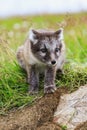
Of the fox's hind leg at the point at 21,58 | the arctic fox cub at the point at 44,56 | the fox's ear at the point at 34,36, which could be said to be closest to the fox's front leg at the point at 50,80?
the arctic fox cub at the point at 44,56

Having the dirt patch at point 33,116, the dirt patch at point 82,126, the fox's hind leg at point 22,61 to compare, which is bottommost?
the dirt patch at point 82,126

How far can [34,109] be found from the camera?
7977mm

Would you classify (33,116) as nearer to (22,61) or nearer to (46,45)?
(46,45)

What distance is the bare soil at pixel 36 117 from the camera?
773cm

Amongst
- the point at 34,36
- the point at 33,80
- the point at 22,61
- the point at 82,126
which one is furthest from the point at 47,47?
the point at 82,126

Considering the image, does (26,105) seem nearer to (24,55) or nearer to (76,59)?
(24,55)

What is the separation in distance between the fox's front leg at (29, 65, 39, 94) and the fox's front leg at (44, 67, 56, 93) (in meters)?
0.16

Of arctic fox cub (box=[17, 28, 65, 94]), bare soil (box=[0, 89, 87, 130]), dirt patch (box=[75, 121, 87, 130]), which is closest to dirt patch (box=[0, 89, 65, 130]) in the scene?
bare soil (box=[0, 89, 87, 130])

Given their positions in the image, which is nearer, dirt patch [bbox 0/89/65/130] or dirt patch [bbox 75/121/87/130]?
dirt patch [bbox 75/121/87/130]

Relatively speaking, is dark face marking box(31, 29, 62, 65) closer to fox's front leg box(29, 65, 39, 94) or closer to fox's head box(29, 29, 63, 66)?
fox's head box(29, 29, 63, 66)

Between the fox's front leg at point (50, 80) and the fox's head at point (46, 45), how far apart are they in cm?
23

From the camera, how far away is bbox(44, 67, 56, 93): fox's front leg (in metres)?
8.23

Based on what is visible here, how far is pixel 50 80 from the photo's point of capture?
8359mm

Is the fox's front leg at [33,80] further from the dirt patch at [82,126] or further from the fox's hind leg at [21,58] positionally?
the dirt patch at [82,126]
